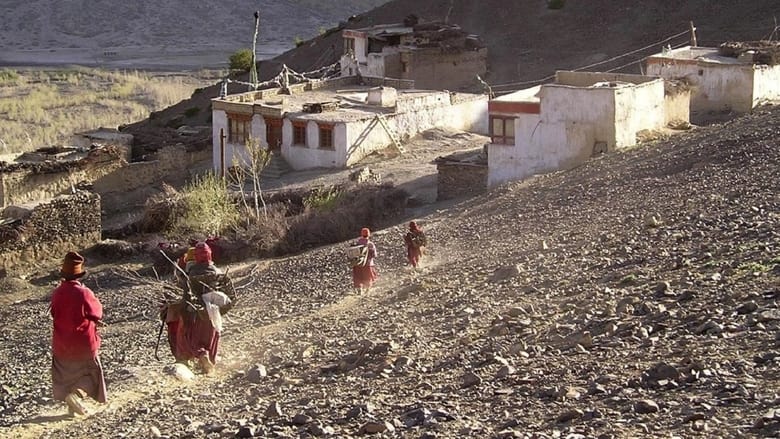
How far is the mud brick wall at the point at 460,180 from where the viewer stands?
30562 mm

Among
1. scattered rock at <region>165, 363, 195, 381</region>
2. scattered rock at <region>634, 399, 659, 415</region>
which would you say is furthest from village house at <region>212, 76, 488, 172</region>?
scattered rock at <region>634, 399, 659, 415</region>

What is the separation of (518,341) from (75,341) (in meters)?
3.75

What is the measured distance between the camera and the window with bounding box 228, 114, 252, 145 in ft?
127

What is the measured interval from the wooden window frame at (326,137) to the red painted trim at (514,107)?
273 inches

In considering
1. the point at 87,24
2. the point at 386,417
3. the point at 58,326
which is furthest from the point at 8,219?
the point at 87,24

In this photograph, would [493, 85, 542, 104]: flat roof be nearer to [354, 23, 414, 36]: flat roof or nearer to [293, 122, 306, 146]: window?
[293, 122, 306, 146]: window

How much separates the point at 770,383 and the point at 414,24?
4715cm

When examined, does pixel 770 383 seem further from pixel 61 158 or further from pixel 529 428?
pixel 61 158

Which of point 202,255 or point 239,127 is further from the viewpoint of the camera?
point 239,127

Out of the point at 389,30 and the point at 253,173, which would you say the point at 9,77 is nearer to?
the point at 389,30

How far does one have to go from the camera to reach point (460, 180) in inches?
1207

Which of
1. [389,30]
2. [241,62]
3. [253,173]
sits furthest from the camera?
[241,62]

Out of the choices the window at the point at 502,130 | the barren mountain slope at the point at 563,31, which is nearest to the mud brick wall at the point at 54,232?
the window at the point at 502,130

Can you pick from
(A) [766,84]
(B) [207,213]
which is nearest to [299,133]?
(B) [207,213]
